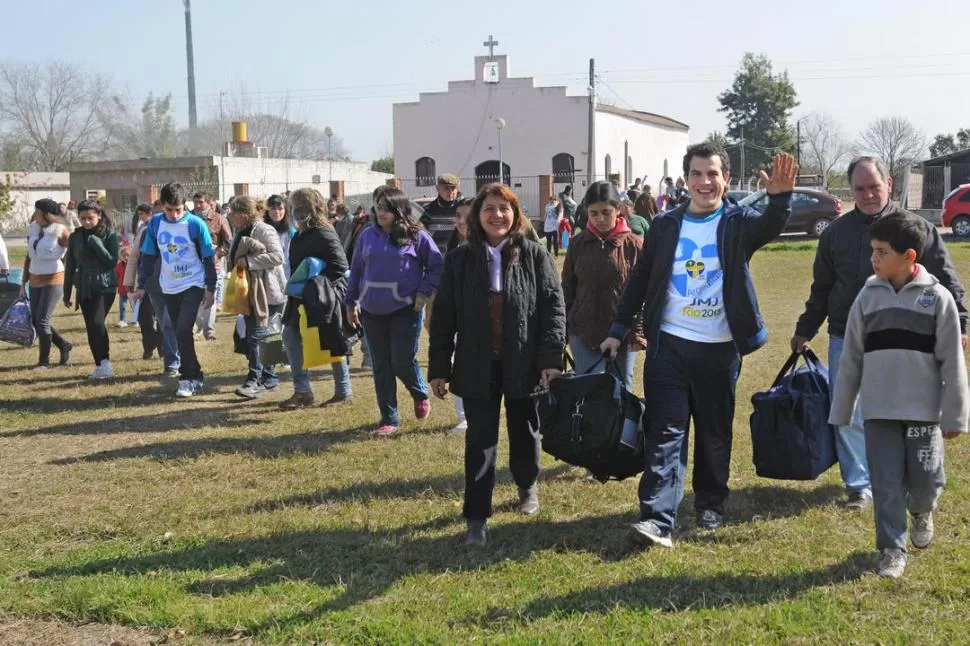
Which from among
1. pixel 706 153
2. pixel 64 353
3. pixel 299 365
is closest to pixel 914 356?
pixel 706 153

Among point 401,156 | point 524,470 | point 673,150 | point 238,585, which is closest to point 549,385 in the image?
point 524,470

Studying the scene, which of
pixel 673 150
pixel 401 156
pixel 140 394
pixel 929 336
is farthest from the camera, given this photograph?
pixel 673 150

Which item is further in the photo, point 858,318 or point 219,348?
point 219,348

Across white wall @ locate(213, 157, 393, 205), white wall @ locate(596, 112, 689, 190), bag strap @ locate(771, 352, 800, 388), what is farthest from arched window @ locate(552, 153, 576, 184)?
bag strap @ locate(771, 352, 800, 388)

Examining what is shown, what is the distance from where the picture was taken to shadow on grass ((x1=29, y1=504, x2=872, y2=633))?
439 centimetres

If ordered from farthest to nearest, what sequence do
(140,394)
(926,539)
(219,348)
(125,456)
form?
(219,348), (140,394), (125,456), (926,539)

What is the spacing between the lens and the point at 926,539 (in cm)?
473

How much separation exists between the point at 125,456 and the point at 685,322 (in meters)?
4.34

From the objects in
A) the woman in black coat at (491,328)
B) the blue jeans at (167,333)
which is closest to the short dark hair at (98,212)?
the blue jeans at (167,333)

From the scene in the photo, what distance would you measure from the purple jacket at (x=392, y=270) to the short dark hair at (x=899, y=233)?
3.43 metres

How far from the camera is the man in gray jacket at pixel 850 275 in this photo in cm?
→ 538

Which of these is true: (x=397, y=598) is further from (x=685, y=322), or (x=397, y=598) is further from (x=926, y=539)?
(x=926, y=539)

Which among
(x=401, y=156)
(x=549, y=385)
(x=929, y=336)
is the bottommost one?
(x=549, y=385)

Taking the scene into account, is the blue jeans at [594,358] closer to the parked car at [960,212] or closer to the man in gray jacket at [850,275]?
the man in gray jacket at [850,275]
